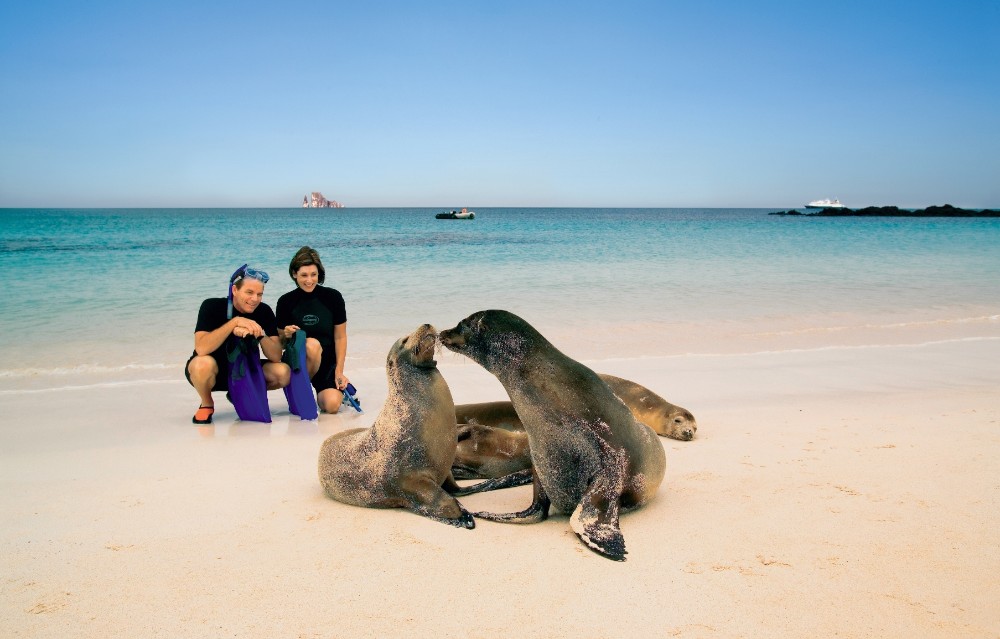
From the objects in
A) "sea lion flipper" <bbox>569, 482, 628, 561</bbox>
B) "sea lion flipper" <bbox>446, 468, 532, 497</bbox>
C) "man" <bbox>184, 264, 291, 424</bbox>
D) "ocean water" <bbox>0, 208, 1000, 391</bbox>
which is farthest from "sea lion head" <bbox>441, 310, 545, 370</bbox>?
"ocean water" <bbox>0, 208, 1000, 391</bbox>

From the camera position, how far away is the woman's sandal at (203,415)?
19.0 feet

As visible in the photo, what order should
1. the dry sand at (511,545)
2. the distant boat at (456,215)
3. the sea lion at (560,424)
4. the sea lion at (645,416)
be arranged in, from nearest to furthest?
1. the dry sand at (511,545)
2. the sea lion at (560,424)
3. the sea lion at (645,416)
4. the distant boat at (456,215)

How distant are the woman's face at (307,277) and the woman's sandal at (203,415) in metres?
1.21

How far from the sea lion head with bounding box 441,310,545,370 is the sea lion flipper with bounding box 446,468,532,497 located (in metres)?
0.87

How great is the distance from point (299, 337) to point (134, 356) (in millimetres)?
3796

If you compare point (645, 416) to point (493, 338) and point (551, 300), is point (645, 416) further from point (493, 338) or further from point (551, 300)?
point (551, 300)

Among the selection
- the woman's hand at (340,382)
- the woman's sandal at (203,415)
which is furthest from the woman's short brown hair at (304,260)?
the woman's sandal at (203,415)

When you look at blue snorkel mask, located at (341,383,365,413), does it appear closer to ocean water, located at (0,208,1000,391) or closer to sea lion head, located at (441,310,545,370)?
ocean water, located at (0,208,1000,391)

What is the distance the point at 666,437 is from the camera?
17.2 feet

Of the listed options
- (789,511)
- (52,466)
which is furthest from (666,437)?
(52,466)

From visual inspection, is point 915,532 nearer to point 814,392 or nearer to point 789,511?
point 789,511

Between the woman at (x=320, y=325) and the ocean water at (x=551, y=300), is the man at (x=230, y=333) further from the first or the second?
the ocean water at (x=551, y=300)

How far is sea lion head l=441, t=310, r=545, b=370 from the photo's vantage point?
144 inches

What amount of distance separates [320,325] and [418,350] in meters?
2.62
